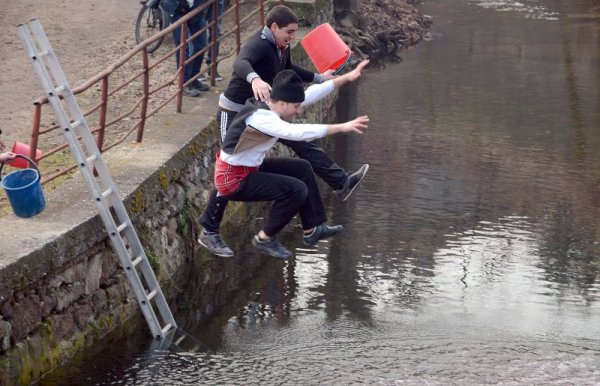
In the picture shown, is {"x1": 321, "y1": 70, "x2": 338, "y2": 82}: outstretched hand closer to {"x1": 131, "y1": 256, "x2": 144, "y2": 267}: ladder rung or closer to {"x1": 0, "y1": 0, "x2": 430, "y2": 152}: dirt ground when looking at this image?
{"x1": 131, "y1": 256, "x2": 144, "y2": 267}: ladder rung

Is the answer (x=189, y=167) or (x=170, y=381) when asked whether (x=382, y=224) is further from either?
(x=170, y=381)

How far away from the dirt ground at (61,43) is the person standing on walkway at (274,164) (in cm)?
323

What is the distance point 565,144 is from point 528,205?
95.9 inches

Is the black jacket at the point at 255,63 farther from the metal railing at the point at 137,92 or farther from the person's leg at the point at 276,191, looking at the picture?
the metal railing at the point at 137,92

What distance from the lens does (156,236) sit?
8.77m

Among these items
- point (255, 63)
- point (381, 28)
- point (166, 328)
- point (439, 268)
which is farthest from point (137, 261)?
point (381, 28)

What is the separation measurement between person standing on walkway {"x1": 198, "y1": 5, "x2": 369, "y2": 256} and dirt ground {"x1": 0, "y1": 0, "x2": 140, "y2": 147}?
2.81 metres

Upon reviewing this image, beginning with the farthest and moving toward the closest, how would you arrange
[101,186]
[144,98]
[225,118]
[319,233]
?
[144,98] → [225,118] → [319,233] → [101,186]

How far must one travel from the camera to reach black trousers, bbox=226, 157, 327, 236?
25.7 ft

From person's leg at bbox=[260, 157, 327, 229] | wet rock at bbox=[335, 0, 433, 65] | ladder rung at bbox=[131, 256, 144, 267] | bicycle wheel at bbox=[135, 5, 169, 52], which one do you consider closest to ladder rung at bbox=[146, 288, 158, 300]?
ladder rung at bbox=[131, 256, 144, 267]

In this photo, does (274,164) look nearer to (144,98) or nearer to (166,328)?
(166,328)

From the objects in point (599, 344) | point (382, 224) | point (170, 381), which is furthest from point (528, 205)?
point (170, 381)

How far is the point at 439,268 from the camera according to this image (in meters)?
9.34

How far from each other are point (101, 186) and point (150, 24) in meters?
7.31
